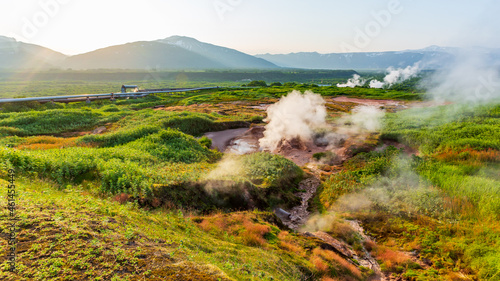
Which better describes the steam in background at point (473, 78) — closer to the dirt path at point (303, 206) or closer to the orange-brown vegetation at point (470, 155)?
the orange-brown vegetation at point (470, 155)

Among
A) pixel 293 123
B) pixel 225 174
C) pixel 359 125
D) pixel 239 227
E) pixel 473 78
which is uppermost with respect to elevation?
pixel 473 78

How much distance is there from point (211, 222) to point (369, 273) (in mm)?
8380

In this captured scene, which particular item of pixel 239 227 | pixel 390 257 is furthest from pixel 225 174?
pixel 390 257

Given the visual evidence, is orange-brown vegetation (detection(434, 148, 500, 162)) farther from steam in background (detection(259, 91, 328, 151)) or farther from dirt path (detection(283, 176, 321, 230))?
steam in background (detection(259, 91, 328, 151))

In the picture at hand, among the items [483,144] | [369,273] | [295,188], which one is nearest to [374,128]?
[483,144]

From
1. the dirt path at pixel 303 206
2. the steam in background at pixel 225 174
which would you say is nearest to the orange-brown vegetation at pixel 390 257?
the dirt path at pixel 303 206

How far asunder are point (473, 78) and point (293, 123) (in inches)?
1271

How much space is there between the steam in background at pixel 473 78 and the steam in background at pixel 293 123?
23.6 meters

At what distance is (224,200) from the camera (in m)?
15.7

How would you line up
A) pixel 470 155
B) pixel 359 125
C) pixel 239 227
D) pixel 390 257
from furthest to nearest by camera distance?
pixel 359 125 → pixel 470 155 → pixel 390 257 → pixel 239 227

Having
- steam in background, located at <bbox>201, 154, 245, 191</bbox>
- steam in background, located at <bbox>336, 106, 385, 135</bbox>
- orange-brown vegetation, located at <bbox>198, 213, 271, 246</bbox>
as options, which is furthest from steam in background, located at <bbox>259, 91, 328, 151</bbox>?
orange-brown vegetation, located at <bbox>198, 213, 271, 246</bbox>

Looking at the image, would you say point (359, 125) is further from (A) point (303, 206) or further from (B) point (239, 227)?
(B) point (239, 227)

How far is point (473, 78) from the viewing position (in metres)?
38.6

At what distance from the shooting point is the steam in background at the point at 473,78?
35.4 meters
